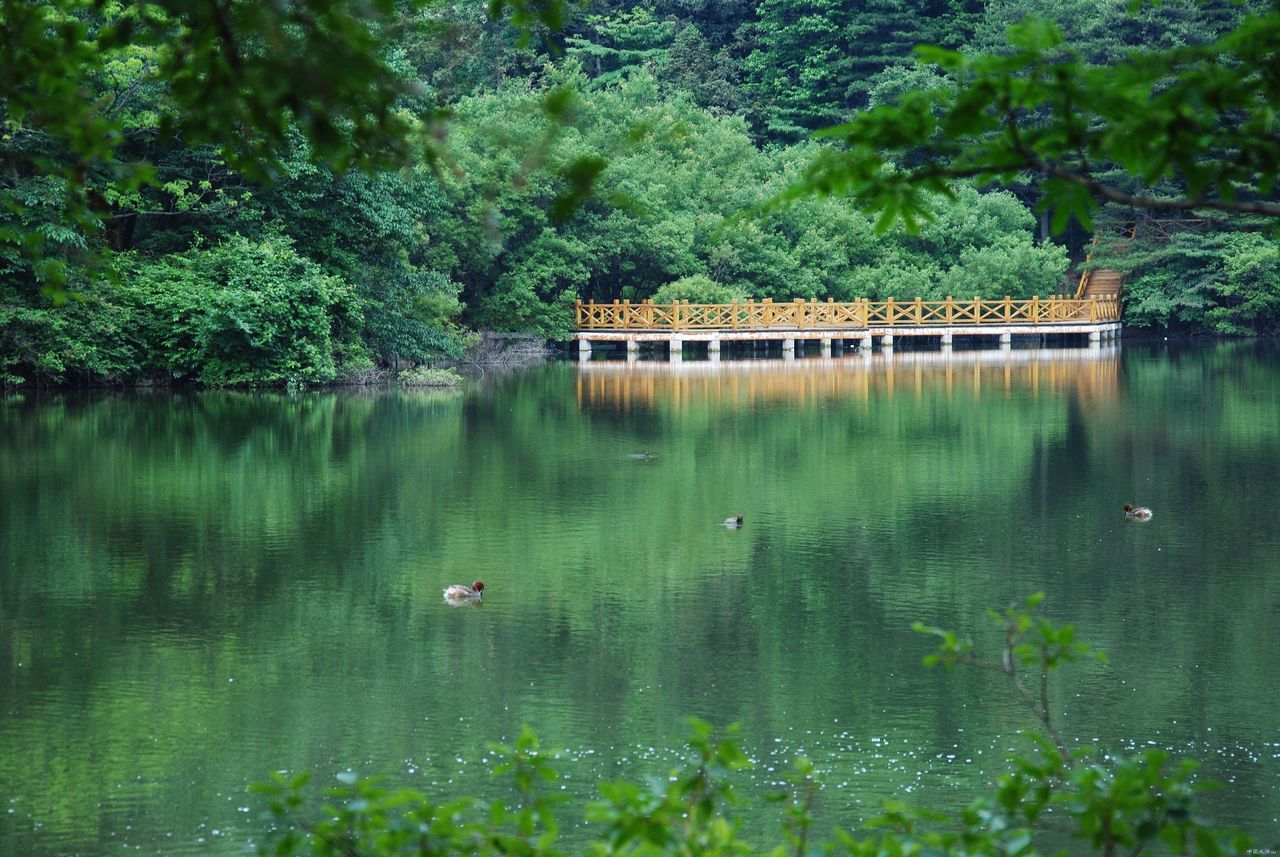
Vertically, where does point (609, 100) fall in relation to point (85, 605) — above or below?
above

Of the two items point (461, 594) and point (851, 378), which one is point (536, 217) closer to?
point (851, 378)

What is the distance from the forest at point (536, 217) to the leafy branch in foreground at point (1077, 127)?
22.6 inches

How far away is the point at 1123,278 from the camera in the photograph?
1462 inches

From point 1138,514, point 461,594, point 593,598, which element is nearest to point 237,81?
point 461,594

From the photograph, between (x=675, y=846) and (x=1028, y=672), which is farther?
(x=1028, y=672)

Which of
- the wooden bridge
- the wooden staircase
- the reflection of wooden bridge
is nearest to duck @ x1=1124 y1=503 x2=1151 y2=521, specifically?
the reflection of wooden bridge

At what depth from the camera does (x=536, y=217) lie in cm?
3062

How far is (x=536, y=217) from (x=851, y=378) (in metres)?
7.44

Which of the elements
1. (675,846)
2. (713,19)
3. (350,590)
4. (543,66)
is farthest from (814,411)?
(713,19)

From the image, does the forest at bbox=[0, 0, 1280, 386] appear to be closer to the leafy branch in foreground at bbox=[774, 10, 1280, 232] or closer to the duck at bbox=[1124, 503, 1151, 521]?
the leafy branch in foreground at bbox=[774, 10, 1280, 232]

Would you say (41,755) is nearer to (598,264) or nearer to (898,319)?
(598,264)

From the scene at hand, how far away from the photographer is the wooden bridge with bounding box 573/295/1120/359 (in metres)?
32.5

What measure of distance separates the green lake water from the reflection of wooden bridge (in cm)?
334

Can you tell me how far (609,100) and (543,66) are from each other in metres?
6.33
